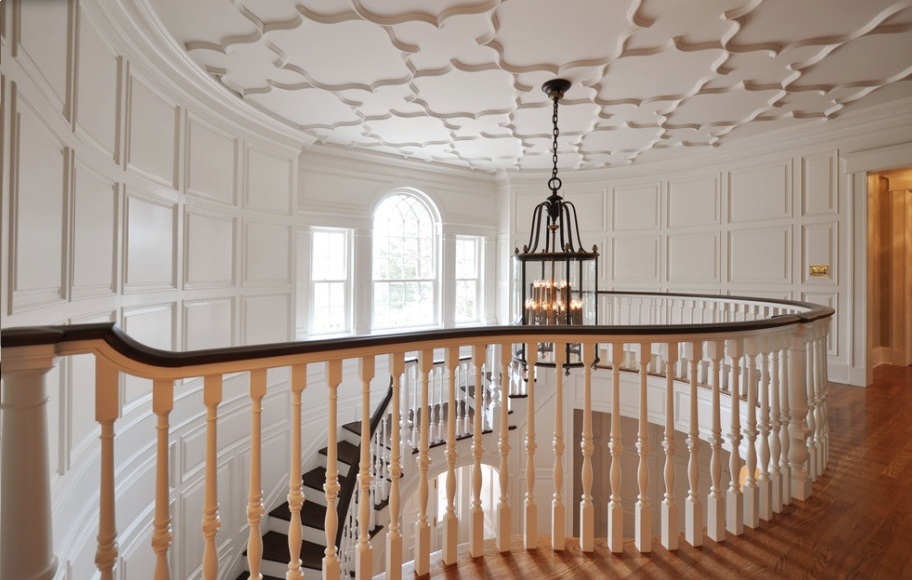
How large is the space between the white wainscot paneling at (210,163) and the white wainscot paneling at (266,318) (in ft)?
3.62

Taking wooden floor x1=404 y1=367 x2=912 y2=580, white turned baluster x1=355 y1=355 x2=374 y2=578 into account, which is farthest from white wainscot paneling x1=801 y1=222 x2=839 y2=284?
white turned baluster x1=355 y1=355 x2=374 y2=578

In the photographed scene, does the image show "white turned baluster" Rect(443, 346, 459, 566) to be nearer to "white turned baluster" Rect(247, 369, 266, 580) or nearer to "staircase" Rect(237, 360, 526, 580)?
"white turned baluster" Rect(247, 369, 266, 580)

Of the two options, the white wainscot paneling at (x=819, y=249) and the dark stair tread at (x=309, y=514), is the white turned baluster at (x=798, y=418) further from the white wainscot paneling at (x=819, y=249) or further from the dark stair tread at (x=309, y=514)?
the dark stair tread at (x=309, y=514)

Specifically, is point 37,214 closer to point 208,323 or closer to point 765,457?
point 208,323

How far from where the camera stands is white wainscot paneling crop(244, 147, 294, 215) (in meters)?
4.66

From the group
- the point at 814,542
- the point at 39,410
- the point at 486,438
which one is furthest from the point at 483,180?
the point at 39,410

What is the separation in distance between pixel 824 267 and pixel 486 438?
14.4 feet

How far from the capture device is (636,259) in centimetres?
687

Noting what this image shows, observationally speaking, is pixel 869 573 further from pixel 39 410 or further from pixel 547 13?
pixel 547 13

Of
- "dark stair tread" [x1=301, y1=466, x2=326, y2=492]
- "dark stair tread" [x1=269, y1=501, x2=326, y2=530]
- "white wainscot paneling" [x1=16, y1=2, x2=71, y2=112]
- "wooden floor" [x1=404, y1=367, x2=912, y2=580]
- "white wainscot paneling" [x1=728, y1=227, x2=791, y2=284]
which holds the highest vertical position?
"white wainscot paneling" [x1=16, y1=2, x2=71, y2=112]

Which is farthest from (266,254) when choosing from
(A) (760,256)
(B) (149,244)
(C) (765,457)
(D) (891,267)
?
(D) (891,267)

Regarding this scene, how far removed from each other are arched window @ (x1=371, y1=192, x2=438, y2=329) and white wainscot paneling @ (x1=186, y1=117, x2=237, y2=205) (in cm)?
234

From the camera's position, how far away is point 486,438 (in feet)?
16.8

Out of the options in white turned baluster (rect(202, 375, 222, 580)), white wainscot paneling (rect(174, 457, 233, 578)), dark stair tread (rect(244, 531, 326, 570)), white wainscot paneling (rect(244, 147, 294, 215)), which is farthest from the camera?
white wainscot paneling (rect(244, 147, 294, 215))
